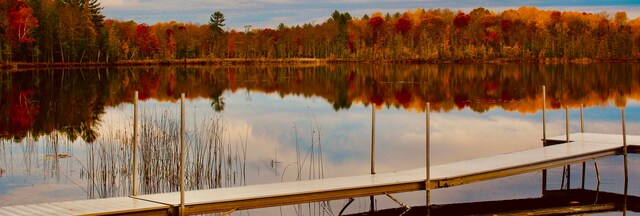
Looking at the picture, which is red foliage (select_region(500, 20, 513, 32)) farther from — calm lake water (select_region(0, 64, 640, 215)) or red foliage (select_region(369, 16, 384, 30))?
calm lake water (select_region(0, 64, 640, 215))

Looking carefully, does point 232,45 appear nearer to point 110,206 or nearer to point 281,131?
point 281,131

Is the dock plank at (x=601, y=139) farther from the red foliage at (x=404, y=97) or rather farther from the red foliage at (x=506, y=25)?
the red foliage at (x=506, y=25)

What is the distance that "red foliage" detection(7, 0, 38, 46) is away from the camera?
Answer: 6862cm

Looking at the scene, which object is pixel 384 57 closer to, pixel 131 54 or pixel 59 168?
pixel 131 54

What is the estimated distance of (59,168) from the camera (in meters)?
16.3

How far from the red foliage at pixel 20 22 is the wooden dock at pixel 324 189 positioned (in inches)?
2355

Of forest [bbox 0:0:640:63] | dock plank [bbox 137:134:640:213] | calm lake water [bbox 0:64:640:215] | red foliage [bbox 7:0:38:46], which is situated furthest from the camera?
forest [bbox 0:0:640:63]

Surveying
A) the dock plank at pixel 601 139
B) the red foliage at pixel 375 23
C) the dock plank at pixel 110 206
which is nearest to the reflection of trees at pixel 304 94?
the dock plank at pixel 110 206

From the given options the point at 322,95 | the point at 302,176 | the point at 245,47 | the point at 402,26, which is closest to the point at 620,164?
the point at 302,176

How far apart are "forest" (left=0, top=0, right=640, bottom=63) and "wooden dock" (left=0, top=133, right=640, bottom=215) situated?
2317 inches

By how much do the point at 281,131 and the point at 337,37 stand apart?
88.7 meters

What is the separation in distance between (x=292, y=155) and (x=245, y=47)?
90.3 metres

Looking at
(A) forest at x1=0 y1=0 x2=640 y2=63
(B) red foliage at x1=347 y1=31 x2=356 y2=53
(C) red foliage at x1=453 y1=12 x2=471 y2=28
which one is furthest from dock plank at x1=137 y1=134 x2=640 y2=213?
(C) red foliage at x1=453 y1=12 x2=471 y2=28

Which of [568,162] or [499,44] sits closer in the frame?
[568,162]
